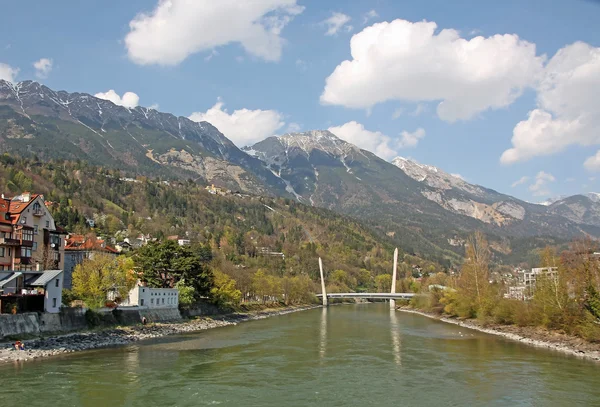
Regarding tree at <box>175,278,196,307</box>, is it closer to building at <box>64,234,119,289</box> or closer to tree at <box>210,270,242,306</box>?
tree at <box>210,270,242,306</box>

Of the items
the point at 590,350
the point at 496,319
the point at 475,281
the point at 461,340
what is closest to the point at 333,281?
the point at 475,281

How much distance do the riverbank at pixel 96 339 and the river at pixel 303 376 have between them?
1.80 metres

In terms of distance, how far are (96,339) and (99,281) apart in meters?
10.2

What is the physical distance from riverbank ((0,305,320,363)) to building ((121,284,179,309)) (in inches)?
131

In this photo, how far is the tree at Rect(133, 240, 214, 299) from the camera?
209 feet

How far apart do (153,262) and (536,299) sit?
45.5 metres

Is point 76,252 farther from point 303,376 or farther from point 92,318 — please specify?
point 303,376

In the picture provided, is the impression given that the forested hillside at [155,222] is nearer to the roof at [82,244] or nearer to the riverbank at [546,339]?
the roof at [82,244]

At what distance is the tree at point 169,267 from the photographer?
63.6 meters

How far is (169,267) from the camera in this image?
65750 mm

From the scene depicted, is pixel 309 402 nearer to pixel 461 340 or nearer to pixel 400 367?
pixel 400 367

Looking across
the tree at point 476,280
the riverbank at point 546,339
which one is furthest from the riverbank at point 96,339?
the tree at point 476,280

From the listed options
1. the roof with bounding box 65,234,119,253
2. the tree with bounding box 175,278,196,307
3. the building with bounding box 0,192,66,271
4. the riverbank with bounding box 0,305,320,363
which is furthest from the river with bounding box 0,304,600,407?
the roof with bounding box 65,234,119,253

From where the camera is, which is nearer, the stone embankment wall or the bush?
the stone embankment wall
